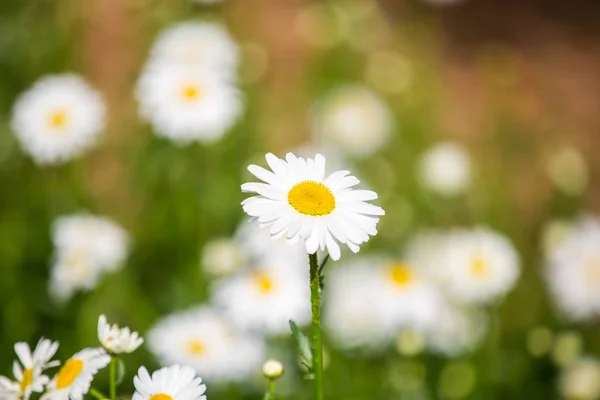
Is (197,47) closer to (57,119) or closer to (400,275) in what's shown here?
(57,119)

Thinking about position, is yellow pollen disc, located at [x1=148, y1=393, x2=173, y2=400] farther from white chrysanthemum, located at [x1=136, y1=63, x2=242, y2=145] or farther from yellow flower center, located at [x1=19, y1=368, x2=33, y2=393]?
white chrysanthemum, located at [x1=136, y1=63, x2=242, y2=145]

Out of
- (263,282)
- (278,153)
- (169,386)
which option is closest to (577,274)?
(263,282)

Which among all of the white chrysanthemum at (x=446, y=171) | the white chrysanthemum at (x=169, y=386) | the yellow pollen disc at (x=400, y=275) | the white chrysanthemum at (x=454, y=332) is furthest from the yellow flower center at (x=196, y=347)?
the white chrysanthemum at (x=446, y=171)

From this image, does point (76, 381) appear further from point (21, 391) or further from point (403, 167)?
point (403, 167)

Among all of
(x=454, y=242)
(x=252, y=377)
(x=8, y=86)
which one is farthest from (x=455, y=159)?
(x=8, y=86)

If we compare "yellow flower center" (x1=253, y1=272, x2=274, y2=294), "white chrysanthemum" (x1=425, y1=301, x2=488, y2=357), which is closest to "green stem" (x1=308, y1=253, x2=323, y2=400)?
"yellow flower center" (x1=253, y1=272, x2=274, y2=294)

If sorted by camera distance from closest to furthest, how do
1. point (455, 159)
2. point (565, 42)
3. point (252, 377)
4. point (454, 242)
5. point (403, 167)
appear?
point (252, 377) → point (454, 242) → point (455, 159) → point (403, 167) → point (565, 42)
